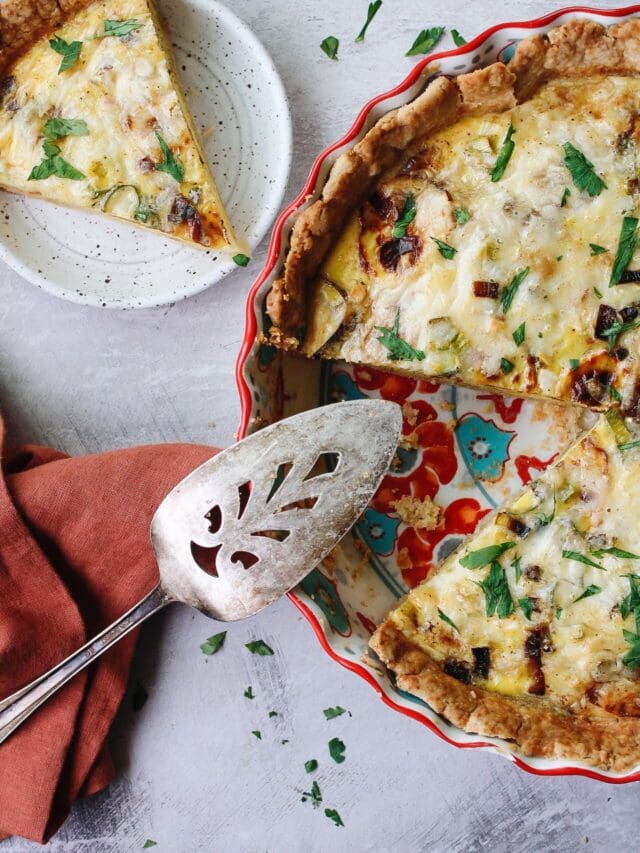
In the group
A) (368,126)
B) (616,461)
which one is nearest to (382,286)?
(368,126)

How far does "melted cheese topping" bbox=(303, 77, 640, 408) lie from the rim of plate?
0.70 ft

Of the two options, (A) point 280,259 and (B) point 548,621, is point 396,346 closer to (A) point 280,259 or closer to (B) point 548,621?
(A) point 280,259

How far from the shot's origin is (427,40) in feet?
11.6

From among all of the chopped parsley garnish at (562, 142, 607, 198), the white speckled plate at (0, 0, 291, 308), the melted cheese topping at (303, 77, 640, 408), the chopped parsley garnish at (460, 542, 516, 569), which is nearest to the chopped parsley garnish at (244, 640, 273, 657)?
the chopped parsley garnish at (460, 542, 516, 569)

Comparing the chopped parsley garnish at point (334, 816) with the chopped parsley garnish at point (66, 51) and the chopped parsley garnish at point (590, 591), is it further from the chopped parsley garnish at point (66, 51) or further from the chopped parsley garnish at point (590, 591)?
the chopped parsley garnish at point (66, 51)

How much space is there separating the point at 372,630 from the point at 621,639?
0.88 metres

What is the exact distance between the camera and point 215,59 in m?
3.68

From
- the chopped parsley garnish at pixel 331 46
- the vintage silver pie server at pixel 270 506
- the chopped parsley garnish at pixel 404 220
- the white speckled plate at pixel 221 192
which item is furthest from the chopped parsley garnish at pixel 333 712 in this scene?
the chopped parsley garnish at pixel 331 46

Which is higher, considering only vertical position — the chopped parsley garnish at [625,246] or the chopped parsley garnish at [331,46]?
the chopped parsley garnish at [331,46]

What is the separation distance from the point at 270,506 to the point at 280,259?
0.83m

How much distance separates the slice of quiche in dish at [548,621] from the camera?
10.1 feet

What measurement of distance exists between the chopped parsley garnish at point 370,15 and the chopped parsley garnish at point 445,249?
1052 mm

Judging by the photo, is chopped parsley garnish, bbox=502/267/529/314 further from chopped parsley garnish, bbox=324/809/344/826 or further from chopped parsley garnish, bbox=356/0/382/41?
chopped parsley garnish, bbox=324/809/344/826

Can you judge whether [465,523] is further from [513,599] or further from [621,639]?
[621,639]
